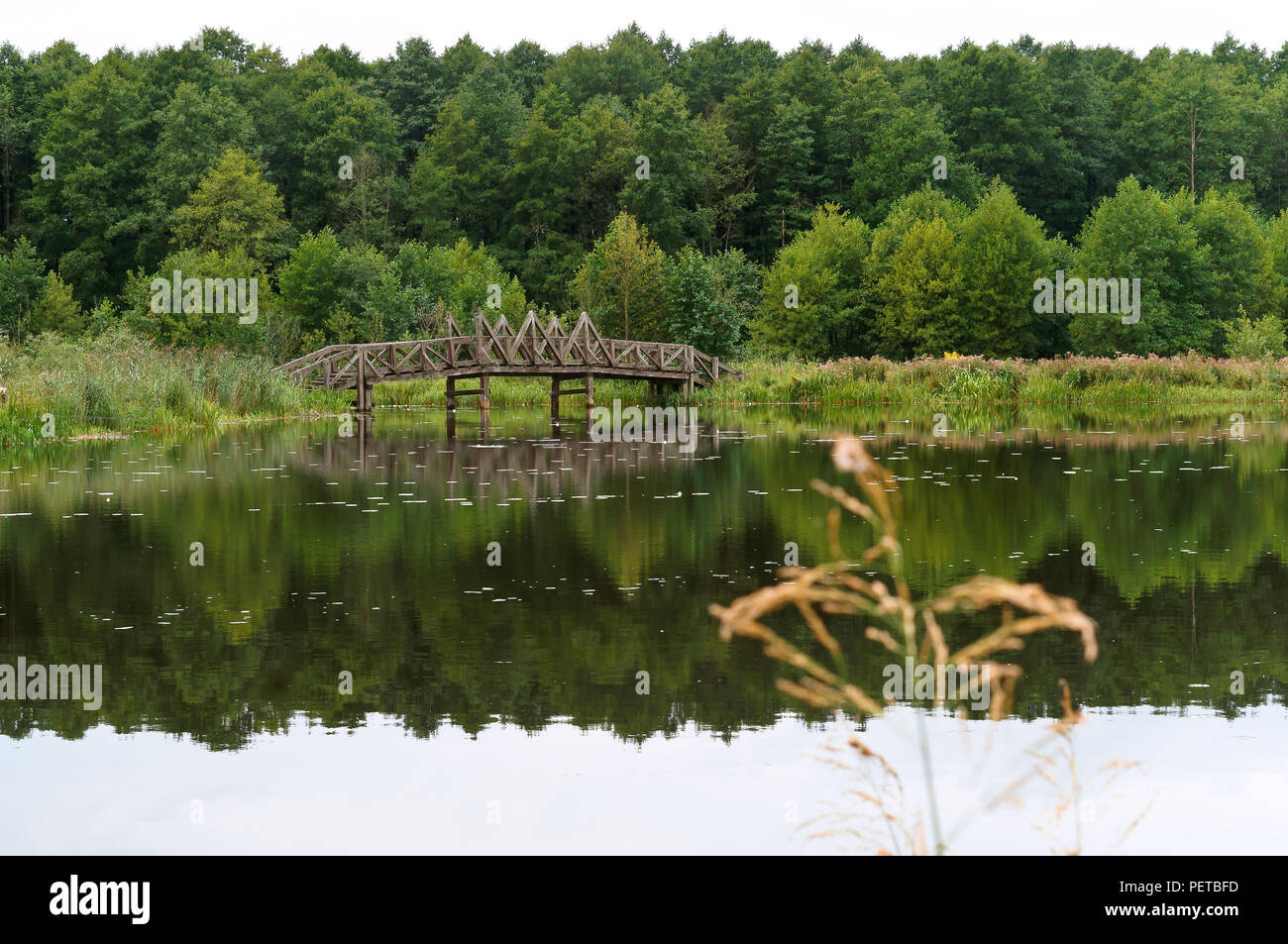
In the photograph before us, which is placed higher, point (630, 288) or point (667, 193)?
point (667, 193)

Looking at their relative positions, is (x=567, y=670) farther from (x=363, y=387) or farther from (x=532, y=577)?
(x=363, y=387)

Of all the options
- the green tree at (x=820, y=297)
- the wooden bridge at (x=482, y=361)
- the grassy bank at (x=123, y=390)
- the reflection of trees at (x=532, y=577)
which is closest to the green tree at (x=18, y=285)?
the wooden bridge at (x=482, y=361)

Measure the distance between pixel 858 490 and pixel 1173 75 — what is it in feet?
242

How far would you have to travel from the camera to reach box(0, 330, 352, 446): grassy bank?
1011 inches

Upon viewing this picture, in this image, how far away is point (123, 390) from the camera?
2877 centimetres

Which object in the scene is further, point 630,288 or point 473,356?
point 630,288

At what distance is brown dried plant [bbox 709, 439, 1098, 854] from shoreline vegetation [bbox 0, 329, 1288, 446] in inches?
735

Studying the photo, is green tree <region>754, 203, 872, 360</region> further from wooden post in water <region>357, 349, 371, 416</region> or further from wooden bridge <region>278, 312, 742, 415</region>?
wooden post in water <region>357, 349, 371, 416</region>

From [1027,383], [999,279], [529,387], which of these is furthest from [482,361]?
[999,279]

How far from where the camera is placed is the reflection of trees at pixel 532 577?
7348 mm

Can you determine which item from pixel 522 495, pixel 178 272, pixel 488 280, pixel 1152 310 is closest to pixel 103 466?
pixel 522 495

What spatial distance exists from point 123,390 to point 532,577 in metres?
20.5

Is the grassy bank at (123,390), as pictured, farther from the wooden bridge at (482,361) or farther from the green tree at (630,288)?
the green tree at (630,288)

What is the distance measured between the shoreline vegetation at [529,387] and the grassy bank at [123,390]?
0.11 feet
